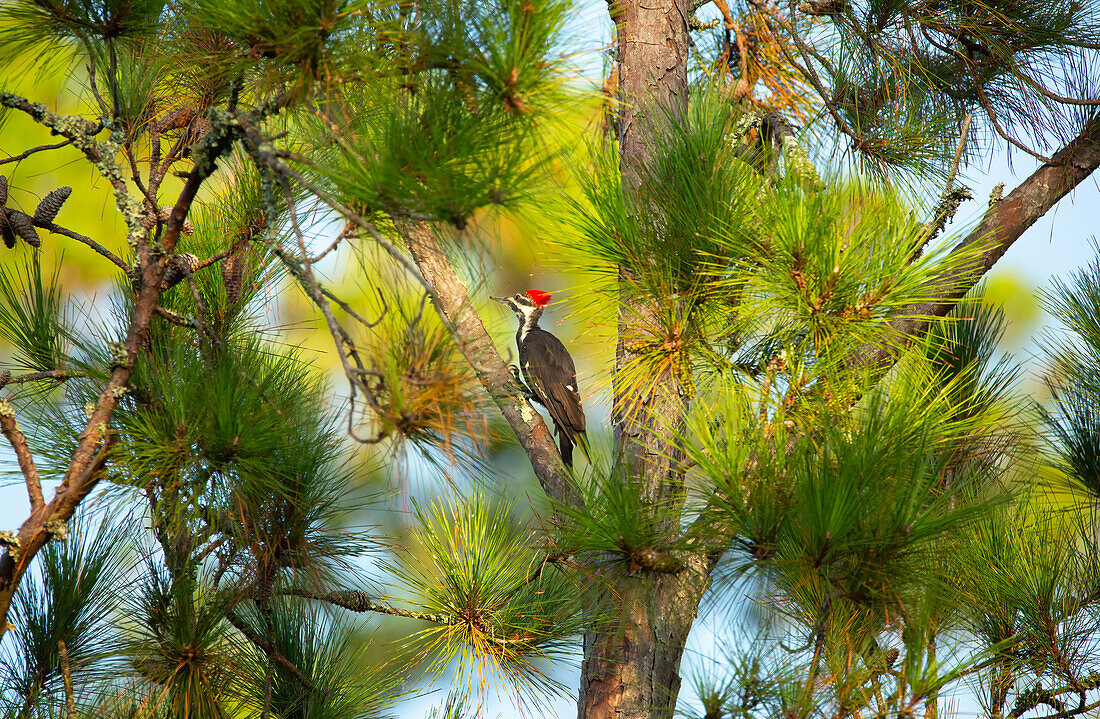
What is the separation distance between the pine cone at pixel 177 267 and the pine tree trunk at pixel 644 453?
651 millimetres

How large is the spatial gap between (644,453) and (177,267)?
32.0 inches

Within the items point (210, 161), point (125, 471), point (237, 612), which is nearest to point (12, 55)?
point (210, 161)

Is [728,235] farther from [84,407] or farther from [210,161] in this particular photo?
[84,407]

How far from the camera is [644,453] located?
1.60 metres

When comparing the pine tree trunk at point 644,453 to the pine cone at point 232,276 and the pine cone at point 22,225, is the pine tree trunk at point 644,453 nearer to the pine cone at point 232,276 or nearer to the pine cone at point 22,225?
the pine cone at point 232,276

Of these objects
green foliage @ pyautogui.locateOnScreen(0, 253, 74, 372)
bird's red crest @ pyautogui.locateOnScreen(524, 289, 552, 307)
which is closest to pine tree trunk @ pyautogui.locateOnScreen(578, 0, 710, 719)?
green foliage @ pyautogui.locateOnScreen(0, 253, 74, 372)

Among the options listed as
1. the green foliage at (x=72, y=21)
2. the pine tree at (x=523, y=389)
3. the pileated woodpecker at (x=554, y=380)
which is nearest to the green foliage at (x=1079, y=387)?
the pine tree at (x=523, y=389)

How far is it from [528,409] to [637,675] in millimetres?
550

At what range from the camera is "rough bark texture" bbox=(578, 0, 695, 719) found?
1402 mm

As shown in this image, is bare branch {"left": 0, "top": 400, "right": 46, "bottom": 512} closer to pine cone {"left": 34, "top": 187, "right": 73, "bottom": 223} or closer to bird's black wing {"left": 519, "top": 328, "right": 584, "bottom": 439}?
pine cone {"left": 34, "top": 187, "right": 73, "bottom": 223}

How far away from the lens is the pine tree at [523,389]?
3.78 feet

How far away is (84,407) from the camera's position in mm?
1470

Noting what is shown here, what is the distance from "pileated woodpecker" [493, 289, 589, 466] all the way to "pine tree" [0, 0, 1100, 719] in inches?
35.5

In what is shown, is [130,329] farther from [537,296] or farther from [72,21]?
[537,296]
